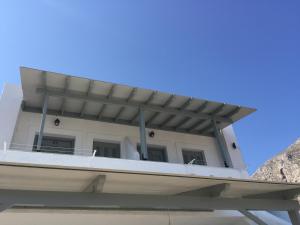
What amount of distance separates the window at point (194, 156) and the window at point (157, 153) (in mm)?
888

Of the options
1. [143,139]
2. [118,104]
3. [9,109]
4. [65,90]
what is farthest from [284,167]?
[9,109]

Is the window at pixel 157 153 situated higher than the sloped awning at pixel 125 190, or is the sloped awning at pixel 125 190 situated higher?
the window at pixel 157 153

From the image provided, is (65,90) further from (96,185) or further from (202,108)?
(96,185)

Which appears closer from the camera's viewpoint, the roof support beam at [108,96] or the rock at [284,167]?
the roof support beam at [108,96]

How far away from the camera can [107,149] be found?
416 inches

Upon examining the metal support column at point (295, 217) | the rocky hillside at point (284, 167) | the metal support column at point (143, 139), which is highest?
the rocky hillside at point (284, 167)

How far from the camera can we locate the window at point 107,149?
10367 millimetres

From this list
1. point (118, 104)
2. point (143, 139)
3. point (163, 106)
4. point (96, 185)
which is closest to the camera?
point (96, 185)

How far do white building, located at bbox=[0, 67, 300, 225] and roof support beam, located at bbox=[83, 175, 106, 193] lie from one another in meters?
0.02

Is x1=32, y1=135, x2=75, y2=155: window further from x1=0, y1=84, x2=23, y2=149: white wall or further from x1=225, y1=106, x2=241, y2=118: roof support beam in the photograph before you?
x1=225, y1=106, x2=241, y2=118: roof support beam

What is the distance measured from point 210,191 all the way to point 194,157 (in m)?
6.07

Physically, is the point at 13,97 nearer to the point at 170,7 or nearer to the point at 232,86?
the point at 170,7

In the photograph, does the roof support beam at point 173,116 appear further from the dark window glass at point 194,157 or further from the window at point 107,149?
the window at point 107,149

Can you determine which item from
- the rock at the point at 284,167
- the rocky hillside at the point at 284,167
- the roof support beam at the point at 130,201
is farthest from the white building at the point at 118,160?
the rocky hillside at the point at 284,167
